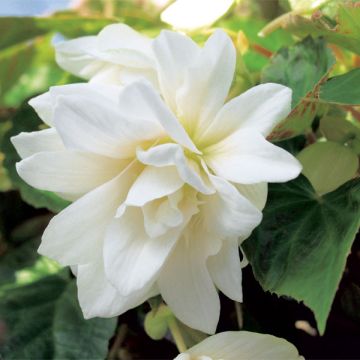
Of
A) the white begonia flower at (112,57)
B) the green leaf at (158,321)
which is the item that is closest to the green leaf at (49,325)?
the green leaf at (158,321)

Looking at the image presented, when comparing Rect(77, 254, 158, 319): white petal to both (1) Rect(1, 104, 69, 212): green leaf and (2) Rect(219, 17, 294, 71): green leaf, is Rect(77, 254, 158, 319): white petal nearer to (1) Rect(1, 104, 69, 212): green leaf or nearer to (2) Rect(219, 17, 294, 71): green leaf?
(1) Rect(1, 104, 69, 212): green leaf

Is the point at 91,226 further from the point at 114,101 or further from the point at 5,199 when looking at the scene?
the point at 5,199

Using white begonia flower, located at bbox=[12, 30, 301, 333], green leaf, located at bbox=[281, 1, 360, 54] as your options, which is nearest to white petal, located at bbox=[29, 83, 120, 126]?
white begonia flower, located at bbox=[12, 30, 301, 333]

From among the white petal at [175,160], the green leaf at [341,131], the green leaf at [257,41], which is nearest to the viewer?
the white petal at [175,160]

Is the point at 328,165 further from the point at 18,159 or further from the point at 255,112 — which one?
the point at 18,159

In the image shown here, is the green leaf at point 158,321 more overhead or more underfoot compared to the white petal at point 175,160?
more underfoot

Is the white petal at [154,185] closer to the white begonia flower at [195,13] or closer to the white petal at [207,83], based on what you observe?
the white petal at [207,83]
